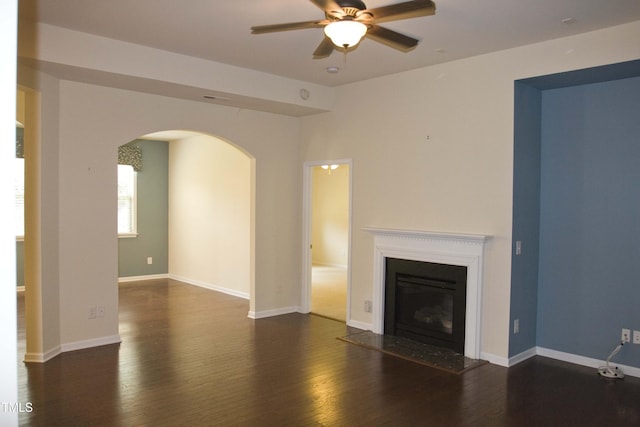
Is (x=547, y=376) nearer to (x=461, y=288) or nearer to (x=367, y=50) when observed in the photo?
(x=461, y=288)

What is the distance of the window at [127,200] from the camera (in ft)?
28.5

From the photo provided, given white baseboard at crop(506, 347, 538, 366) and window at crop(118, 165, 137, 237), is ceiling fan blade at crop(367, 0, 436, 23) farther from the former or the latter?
window at crop(118, 165, 137, 237)

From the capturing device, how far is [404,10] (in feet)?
8.75

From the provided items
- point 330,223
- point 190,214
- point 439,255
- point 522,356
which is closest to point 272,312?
point 439,255

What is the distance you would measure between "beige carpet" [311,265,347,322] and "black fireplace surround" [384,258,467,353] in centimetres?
91

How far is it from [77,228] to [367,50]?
3269 mm

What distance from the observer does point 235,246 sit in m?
7.57

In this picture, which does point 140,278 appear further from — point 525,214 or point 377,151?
point 525,214

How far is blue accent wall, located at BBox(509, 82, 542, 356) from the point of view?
172 inches

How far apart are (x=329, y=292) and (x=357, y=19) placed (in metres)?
5.55

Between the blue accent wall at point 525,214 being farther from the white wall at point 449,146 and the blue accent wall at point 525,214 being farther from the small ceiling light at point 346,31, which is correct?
the small ceiling light at point 346,31

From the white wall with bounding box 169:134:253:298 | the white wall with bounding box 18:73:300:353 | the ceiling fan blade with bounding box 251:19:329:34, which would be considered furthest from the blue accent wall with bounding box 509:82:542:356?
the white wall with bounding box 169:134:253:298

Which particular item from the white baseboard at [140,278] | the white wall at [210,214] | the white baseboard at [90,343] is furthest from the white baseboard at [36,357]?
the white baseboard at [140,278]

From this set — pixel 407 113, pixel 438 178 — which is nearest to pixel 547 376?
pixel 438 178
